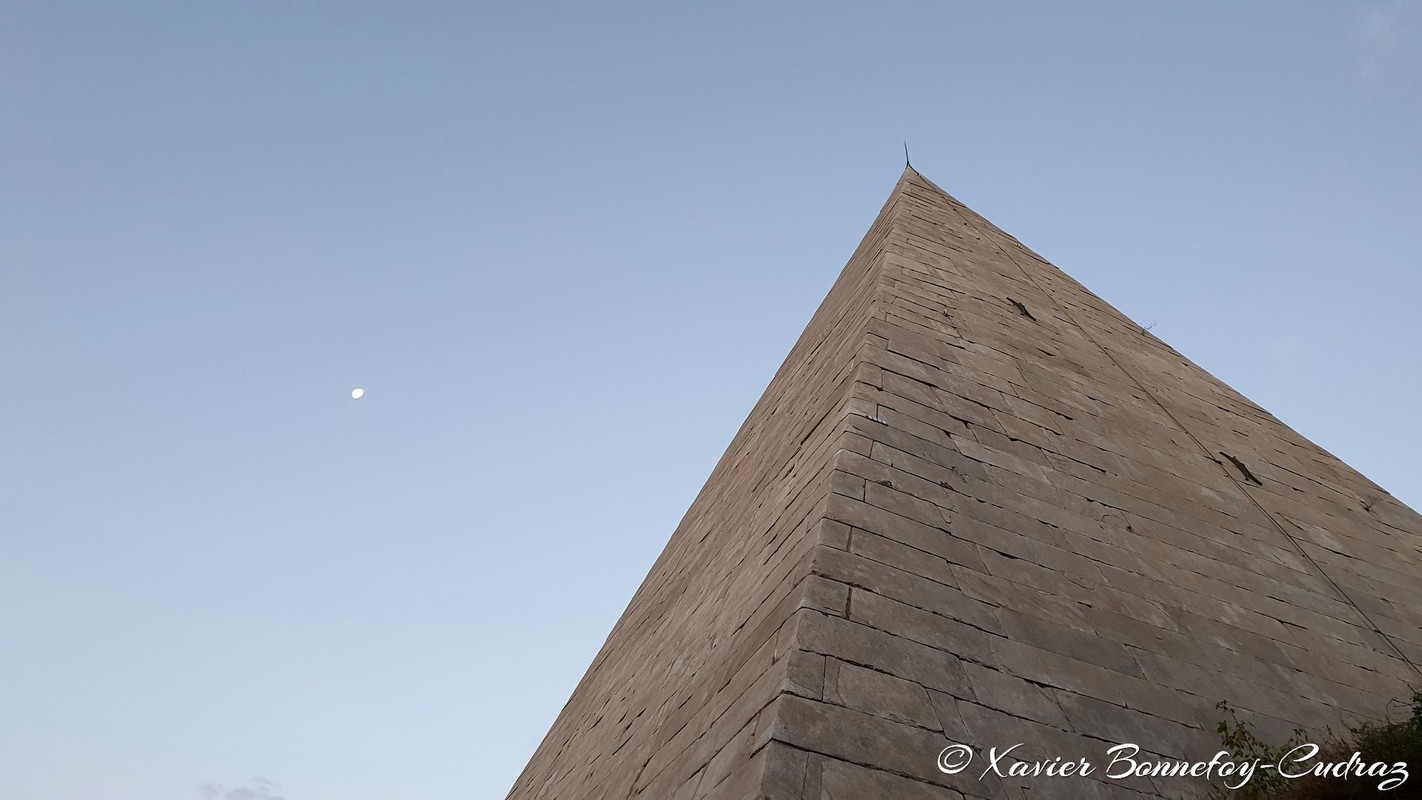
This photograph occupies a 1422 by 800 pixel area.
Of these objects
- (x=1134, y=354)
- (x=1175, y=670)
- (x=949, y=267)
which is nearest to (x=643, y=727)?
(x=1175, y=670)

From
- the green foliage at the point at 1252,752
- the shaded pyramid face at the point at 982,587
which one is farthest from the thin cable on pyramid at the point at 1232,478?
the green foliage at the point at 1252,752

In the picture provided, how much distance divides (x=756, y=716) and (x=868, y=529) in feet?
3.03

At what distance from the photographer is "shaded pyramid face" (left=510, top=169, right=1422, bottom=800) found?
95.8 inches

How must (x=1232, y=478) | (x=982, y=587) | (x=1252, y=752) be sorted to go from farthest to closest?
1. (x=1232, y=478)
2. (x=982, y=587)
3. (x=1252, y=752)

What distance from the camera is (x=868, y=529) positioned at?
9.88ft

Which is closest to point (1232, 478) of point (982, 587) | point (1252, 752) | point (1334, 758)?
point (1334, 758)

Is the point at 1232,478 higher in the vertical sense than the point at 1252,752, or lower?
higher

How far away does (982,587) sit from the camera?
3.06 meters

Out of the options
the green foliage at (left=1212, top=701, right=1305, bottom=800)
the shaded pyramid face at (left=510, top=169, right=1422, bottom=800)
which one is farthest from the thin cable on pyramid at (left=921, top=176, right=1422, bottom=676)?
the green foliage at (left=1212, top=701, right=1305, bottom=800)

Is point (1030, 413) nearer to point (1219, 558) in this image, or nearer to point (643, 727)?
point (1219, 558)

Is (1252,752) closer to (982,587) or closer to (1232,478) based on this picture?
(982,587)

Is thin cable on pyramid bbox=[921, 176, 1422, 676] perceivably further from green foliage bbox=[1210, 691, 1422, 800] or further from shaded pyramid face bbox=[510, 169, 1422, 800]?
green foliage bbox=[1210, 691, 1422, 800]

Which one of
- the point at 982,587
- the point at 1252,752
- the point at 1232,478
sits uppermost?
the point at 1232,478

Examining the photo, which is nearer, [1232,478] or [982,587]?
[982,587]
